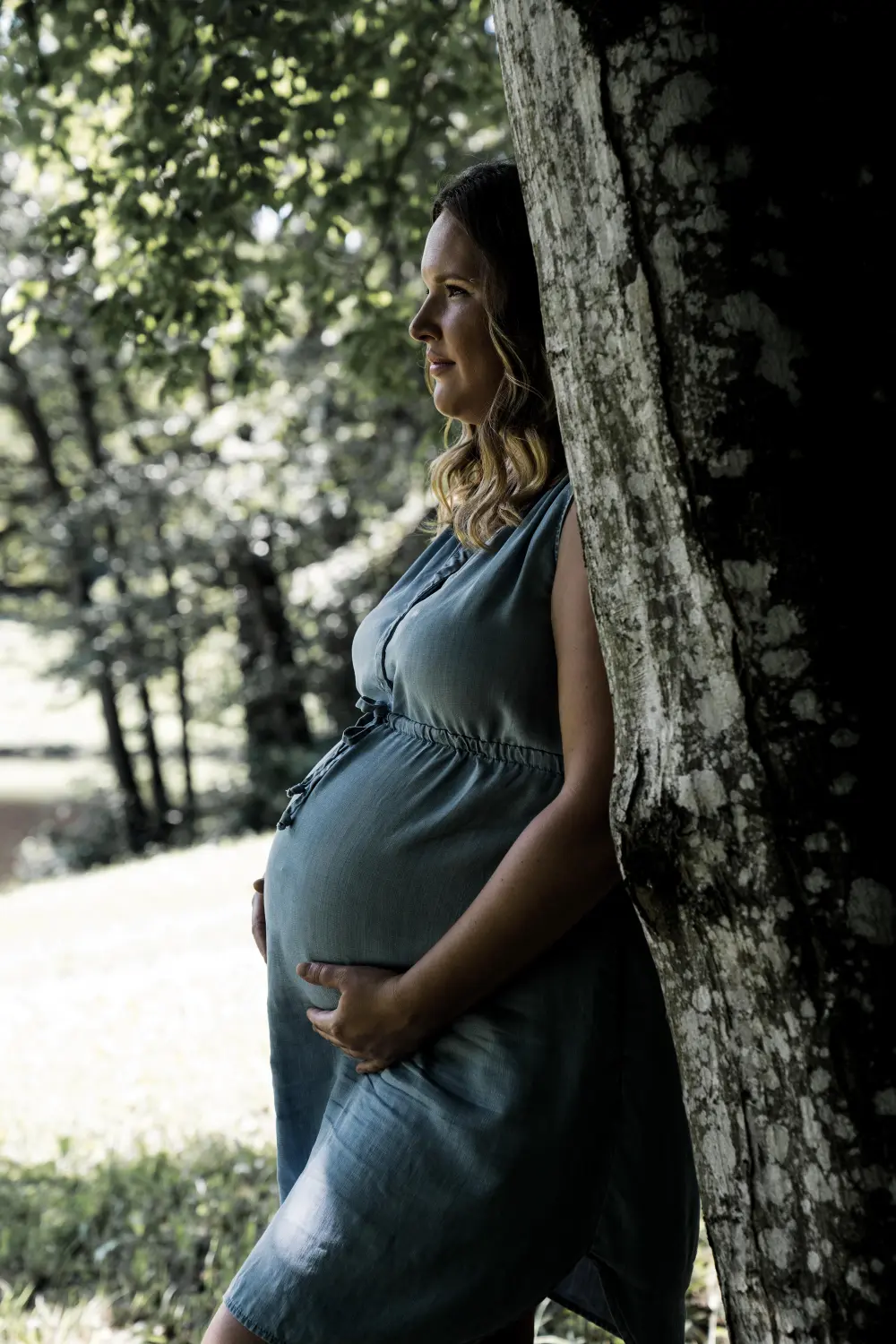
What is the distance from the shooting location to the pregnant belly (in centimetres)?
178

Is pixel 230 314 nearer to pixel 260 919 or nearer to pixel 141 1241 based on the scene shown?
pixel 260 919

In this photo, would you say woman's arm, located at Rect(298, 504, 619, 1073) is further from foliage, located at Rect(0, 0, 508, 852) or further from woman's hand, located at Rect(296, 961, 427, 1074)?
foliage, located at Rect(0, 0, 508, 852)

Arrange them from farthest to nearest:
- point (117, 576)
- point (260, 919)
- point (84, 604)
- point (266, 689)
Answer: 1. point (84, 604)
2. point (117, 576)
3. point (266, 689)
4. point (260, 919)

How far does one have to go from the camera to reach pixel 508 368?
1.91 meters

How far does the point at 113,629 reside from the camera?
15055 millimetres

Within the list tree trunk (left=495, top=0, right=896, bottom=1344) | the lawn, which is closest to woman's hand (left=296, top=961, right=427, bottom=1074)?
tree trunk (left=495, top=0, right=896, bottom=1344)

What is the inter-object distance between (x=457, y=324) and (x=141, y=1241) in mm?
2774

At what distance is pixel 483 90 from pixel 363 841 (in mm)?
4097

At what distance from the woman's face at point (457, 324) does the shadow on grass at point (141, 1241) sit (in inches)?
84.4

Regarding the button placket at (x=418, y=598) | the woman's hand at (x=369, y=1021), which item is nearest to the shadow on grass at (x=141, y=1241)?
the woman's hand at (x=369, y=1021)

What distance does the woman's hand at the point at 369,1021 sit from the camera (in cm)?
173

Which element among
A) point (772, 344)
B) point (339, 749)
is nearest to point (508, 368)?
point (339, 749)

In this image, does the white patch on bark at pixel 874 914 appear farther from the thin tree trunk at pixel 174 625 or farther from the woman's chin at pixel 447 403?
the thin tree trunk at pixel 174 625

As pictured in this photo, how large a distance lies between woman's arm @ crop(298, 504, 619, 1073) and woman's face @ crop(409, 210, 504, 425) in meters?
0.38
